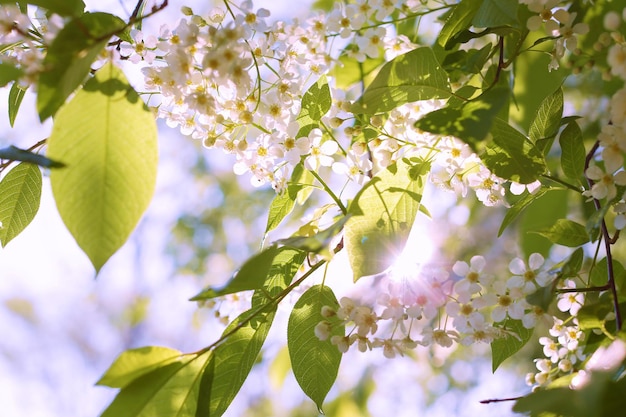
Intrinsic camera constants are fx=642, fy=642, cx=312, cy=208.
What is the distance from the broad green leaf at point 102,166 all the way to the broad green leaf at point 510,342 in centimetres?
38

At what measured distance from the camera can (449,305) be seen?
60 cm

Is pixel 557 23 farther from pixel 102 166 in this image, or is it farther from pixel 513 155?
pixel 102 166

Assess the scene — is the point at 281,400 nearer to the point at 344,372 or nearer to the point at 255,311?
the point at 344,372

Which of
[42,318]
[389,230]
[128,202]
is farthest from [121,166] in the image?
[42,318]

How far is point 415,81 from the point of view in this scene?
602mm

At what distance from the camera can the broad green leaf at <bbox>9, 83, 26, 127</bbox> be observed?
0.72 metres

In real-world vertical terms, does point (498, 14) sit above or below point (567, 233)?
above

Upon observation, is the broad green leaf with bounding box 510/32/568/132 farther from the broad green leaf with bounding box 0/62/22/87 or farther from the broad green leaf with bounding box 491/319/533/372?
the broad green leaf with bounding box 0/62/22/87

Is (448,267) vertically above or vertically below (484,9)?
below

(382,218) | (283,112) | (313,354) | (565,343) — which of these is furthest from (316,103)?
(565,343)

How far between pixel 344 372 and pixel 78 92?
258 centimetres

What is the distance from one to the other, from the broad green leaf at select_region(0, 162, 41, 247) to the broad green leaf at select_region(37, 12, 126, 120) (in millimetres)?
274

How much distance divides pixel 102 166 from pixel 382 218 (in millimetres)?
249

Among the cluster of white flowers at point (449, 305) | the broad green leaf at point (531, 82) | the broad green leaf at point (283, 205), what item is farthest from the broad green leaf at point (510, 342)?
the broad green leaf at point (531, 82)
